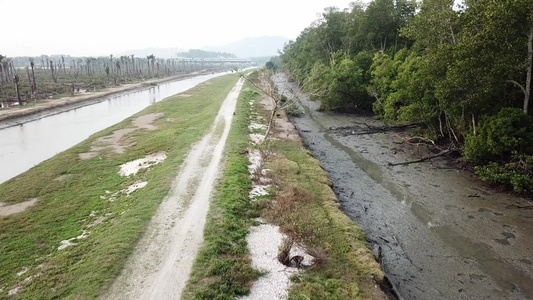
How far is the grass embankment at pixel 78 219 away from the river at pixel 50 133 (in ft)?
10.5

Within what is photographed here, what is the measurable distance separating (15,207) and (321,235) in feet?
56.8

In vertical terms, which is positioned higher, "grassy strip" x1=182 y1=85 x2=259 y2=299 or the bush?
the bush

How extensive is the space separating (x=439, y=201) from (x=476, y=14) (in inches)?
510

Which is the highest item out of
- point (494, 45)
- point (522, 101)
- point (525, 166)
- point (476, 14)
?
point (476, 14)

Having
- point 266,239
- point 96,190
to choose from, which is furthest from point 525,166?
point 96,190

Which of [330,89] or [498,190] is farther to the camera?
[330,89]

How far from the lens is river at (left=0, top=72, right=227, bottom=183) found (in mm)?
30141

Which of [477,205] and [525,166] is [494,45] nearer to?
[525,166]

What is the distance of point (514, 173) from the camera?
2206cm

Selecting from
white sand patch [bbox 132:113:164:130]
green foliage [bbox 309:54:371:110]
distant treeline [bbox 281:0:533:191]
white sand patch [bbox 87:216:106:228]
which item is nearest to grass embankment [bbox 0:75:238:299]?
white sand patch [bbox 87:216:106:228]

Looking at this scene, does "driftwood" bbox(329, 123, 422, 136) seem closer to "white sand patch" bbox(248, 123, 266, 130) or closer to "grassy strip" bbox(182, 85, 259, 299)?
"white sand patch" bbox(248, 123, 266, 130)

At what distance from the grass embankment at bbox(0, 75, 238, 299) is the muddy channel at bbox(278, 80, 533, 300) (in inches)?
468

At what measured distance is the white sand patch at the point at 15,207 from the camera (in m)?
18.8

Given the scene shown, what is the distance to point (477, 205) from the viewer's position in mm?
21844
